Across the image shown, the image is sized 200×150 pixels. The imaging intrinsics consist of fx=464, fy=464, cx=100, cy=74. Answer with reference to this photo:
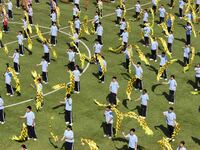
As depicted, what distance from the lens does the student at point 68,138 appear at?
26.8 metres

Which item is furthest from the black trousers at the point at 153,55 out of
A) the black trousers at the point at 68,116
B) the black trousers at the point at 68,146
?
the black trousers at the point at 68,146

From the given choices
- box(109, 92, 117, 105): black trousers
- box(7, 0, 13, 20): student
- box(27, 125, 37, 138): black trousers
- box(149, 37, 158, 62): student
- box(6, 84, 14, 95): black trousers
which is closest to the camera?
box(27, 125, 37, 138): black trousers

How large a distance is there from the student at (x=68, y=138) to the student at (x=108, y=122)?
3.00 m

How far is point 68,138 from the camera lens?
27.0 metres

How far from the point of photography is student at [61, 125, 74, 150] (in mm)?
26781

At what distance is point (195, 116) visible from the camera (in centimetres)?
3281

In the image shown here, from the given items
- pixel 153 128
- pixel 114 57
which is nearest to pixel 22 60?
pixel 114 57

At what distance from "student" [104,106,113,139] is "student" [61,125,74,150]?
3005mm

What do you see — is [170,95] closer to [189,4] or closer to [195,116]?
[195,116]

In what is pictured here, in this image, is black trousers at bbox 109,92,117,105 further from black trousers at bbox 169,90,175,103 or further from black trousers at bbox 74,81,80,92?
black trousers at bbox 169,90,175,103

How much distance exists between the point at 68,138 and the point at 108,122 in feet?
11.1

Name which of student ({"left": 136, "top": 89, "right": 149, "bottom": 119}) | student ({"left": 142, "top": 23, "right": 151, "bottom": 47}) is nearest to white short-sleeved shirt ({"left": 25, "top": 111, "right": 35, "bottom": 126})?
student ({"left": 136, "top": 89, "right": 149, "bottom": 119})

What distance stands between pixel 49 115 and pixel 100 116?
355 centimetres

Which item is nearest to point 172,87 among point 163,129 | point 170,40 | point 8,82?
point 163,129
